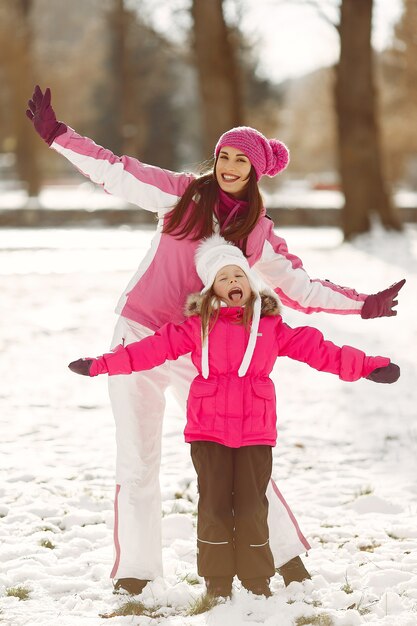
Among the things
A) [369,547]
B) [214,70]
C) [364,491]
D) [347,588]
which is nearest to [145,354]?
[347,588]

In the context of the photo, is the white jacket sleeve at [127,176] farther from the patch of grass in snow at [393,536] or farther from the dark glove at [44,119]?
the patch of grass in snow at [393,536]

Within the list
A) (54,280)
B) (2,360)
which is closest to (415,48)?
(54,280)

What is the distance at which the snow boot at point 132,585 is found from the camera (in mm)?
3705

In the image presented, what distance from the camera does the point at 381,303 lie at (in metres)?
3.78

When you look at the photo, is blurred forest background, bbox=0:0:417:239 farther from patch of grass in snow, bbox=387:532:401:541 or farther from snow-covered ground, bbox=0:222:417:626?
patch of grass in snow, bbox=387:532:401:541

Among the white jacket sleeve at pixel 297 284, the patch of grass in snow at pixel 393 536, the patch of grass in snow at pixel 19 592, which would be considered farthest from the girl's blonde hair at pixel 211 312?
the patch of grass in snow at pixel 393 536

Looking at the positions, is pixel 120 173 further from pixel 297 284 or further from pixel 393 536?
pixel 393 536

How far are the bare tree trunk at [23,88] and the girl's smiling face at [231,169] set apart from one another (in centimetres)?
2729

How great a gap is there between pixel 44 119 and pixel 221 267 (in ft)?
3.02

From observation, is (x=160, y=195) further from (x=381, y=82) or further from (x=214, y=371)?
(x=381, y=82)

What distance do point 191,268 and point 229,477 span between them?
788 mm

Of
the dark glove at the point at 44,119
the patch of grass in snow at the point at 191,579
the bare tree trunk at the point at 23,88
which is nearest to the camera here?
the dark glove at the point at 44,119

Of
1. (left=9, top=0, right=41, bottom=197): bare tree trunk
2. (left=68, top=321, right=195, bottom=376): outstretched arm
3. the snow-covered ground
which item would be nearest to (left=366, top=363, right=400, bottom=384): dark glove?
(left=68, top=321, right=195, bottom=376): outstretched arm

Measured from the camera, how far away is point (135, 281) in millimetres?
3754
